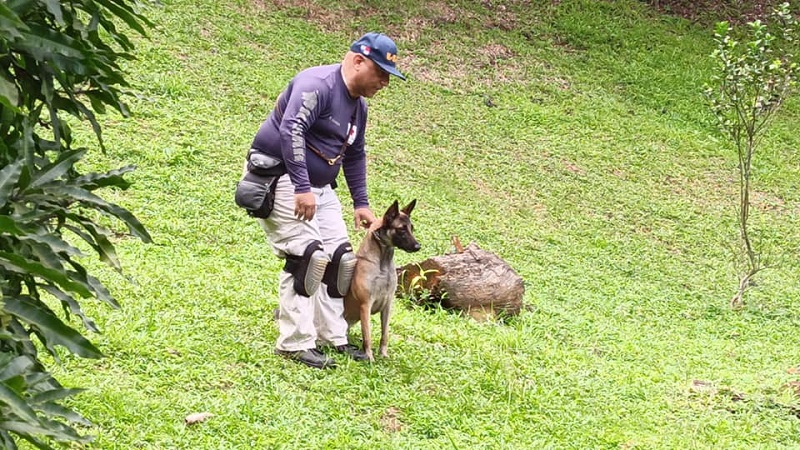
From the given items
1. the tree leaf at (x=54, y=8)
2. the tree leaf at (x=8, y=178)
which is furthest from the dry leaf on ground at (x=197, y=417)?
the tree leaf at (x=54, y=8)

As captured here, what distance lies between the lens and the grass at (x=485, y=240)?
502 cm

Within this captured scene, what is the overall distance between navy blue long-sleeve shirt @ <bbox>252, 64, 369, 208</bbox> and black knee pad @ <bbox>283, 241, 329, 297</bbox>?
351mm

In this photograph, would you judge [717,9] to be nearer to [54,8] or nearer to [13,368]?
[54,8]

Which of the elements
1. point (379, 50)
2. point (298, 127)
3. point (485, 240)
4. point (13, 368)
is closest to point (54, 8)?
point (13, 368)

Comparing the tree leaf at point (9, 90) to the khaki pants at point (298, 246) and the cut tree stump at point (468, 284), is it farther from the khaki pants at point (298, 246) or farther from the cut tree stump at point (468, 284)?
the cut tree stump at point (468, 284)

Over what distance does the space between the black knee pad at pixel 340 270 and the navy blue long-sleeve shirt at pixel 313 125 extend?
41 centimetres

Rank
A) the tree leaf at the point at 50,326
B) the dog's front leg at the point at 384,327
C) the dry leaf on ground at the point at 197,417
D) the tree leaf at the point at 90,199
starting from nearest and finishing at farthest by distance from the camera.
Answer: the tree leaf at the point at 50,326
the tree leaf at the point at 90,199
the dry leaf on ground at the point at 197,417
the dog's front leg at the point at 384,327

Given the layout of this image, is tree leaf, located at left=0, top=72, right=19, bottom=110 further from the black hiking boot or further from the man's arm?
the black hiking boot

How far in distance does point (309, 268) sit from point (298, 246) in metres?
0.14

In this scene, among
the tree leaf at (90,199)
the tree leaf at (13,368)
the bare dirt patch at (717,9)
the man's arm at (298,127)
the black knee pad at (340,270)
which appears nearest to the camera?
the tree leaf at (13,368)

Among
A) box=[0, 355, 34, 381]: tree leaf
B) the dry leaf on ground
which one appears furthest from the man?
box=[0, 355, 34, 381]: tree leaf

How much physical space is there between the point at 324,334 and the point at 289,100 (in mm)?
1393

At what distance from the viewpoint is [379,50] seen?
5.18 metres

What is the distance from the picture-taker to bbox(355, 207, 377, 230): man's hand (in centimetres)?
580
